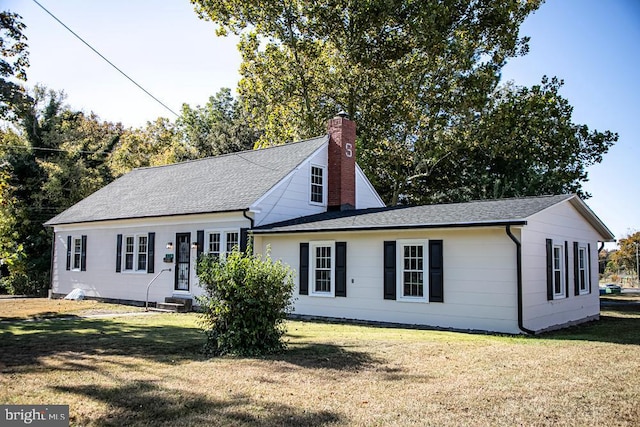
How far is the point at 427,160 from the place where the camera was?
28.2m

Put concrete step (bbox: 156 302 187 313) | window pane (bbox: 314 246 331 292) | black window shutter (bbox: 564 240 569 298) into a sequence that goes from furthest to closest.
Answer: concrete step (bbox: 156 302 187 313)
window pane (bbox: 314 246 331 292)
black window shutter (bbox: 564 240 569 298)

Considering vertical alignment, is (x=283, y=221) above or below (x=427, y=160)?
below

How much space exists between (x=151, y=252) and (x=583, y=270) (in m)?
15.3

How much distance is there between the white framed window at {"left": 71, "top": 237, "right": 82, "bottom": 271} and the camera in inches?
938

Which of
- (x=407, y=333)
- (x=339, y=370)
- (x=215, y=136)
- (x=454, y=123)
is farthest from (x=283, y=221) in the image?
(x=215, y=136)

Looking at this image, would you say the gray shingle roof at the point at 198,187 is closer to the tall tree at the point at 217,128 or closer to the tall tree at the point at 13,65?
the tall tree at the point at 13,65

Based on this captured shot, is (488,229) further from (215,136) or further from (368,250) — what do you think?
(215,136)

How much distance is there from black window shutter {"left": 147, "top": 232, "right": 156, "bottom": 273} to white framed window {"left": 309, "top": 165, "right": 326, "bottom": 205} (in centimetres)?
622

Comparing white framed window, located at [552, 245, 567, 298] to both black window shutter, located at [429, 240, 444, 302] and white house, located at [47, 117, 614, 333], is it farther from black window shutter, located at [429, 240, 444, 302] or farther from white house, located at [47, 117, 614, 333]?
black window shutter, located at [429, 240, 444, 302]

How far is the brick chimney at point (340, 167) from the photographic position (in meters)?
20.1

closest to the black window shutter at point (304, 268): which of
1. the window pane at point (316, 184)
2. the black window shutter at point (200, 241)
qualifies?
the window pane at point (316, 184)

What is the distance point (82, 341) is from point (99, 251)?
12878mm

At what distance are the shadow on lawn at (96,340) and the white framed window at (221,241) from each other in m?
4.62

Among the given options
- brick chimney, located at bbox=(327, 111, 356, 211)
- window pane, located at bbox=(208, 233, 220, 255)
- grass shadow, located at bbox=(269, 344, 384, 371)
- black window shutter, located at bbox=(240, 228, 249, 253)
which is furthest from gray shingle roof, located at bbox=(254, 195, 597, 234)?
grass shadow, located at bbox=(269, 344, 384, 371)
